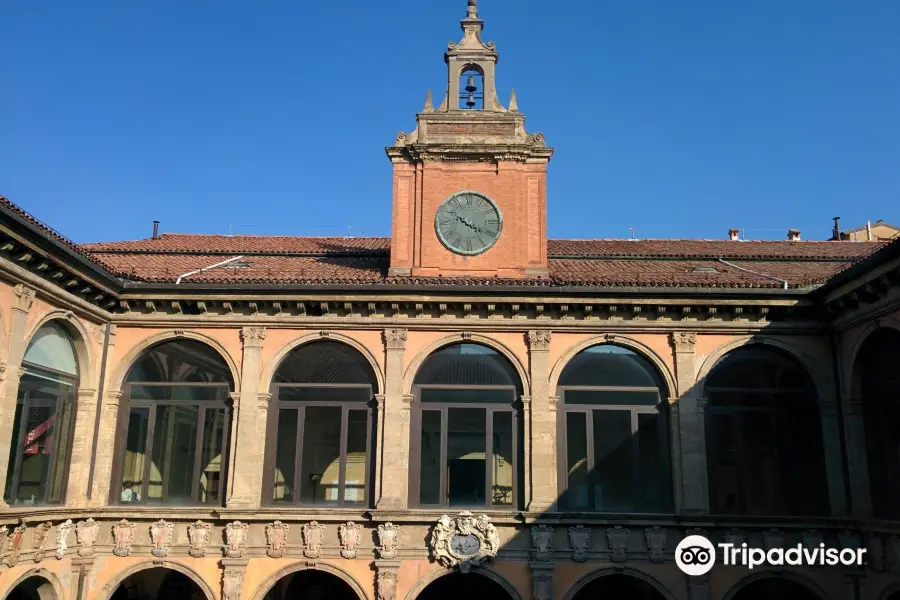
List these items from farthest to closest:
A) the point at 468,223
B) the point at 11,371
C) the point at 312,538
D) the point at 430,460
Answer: the point at 468,223
the point at 430,460
the point at 312,538
the point at 11,371

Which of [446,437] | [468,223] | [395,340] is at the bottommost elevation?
[446,437]

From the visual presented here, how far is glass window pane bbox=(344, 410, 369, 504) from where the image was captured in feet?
61.1

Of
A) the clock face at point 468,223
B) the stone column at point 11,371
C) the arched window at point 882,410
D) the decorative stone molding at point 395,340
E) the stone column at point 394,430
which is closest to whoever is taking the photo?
the stone column at point 11,371

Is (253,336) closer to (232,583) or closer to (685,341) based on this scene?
(232,583)

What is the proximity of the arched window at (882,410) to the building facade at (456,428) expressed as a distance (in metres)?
0.06

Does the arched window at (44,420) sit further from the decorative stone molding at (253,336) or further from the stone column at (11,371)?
the decorative stone molding at (253,336)

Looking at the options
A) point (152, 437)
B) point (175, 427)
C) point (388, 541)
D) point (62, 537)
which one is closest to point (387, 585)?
point (388, 541)

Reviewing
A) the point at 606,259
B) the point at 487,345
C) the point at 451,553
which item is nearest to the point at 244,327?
the point at 487,345

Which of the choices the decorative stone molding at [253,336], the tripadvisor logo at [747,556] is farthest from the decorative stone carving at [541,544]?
the decorative stone molding at [253,336]

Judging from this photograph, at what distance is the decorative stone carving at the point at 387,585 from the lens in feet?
57.5

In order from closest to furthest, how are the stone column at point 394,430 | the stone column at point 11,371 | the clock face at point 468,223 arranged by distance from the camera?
the stone column at point 11,371 → the stone column at point 394,430 → the clock face at point 468,223

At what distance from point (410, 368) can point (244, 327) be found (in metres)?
3.88

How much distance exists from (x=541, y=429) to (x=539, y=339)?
1984 millimetres

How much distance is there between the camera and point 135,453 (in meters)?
19.0
